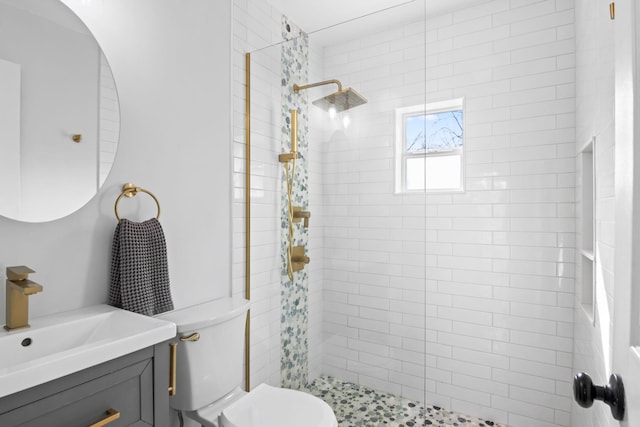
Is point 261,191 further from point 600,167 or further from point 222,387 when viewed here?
point 600,167

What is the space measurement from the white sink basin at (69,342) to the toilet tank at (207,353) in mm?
285

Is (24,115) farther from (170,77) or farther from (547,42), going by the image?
(547,42)

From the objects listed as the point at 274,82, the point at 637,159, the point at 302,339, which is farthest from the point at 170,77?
the point at 637,159

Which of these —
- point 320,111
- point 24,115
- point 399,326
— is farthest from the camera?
point 320,111

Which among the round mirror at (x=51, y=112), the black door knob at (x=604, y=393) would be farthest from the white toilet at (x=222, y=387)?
the black door knob at (x=604, y=393)

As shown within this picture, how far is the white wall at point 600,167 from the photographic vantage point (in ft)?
4.03

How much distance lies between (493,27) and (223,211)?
2.18 m

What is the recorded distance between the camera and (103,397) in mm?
1043

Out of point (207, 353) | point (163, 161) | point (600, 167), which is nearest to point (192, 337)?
point (207, 353)

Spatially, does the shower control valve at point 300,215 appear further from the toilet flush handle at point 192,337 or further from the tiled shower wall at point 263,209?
the toilet flush handle at point 192,337

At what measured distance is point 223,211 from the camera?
2.08 meters

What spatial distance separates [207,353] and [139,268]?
0.47 metres

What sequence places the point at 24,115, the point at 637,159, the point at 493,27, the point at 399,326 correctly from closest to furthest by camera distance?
1. the point at 637,159
2. the point at 24,115
3. the point at 399,326
4. the point at 493,27

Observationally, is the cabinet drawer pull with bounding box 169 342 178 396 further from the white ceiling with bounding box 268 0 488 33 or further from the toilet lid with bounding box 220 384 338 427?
the white ceiling with bounding box 268 0 488 33
